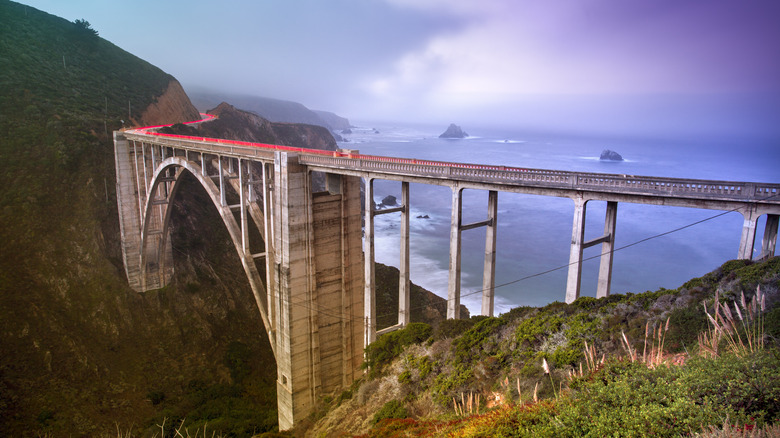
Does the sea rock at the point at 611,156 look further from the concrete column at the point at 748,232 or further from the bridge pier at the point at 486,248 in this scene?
the concrete column at the point at 748,232

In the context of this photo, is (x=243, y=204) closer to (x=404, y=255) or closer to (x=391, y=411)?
(x=404, y=255)

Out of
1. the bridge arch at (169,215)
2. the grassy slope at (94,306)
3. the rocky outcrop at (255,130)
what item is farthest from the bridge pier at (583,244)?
the rocky outcrop at (255,130)

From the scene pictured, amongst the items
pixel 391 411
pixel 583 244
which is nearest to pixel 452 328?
pixel 391 411

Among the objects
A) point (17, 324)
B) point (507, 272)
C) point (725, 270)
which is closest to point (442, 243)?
point (507, 272)

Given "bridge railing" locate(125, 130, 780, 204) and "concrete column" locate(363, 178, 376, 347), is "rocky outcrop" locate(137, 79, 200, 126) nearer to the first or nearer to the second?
"bridge railing" locate(125, 130, 780, 204)

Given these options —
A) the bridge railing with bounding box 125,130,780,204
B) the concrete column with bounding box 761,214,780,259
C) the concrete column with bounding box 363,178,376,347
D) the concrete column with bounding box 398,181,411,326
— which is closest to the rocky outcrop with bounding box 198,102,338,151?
the bridge railing with bounding box 125,130,780,204
